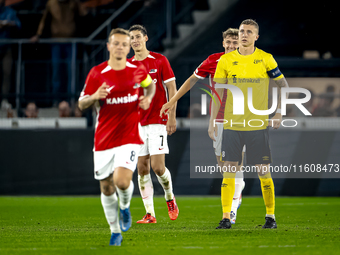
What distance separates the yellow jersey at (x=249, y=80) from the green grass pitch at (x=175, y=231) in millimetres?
1199

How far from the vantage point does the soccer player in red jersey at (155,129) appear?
22.4ft

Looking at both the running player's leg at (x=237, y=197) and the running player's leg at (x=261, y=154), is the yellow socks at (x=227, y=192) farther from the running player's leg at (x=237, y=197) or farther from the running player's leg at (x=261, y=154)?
the running player's leg at (x=237, y=197)

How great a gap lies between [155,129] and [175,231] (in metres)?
1.56

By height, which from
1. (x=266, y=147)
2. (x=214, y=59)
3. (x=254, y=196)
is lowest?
(x=254, y=196)

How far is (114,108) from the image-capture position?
482cm

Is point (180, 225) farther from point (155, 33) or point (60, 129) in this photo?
point (155, 33)

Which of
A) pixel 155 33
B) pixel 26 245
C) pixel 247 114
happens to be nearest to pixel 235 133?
pixel 247 114

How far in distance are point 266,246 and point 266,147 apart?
1454 mm

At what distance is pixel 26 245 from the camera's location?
4902 millimetres

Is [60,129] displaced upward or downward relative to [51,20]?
downward

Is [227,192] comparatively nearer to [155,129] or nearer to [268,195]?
[268,195]

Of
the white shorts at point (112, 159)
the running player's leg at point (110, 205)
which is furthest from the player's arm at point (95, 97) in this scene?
the running player's leg at point (110, 205)

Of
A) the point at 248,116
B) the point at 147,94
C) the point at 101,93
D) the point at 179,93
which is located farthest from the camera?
the point at 179,93

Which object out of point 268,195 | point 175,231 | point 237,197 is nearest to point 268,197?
point 268,195
